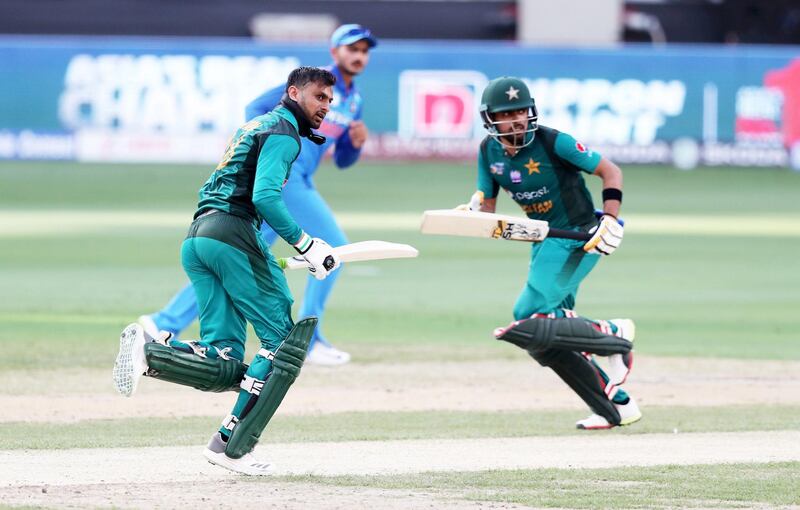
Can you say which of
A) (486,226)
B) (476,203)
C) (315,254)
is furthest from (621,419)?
(315,254)

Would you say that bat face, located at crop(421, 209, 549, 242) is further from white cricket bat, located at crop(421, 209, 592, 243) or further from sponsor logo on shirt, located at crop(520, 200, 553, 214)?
sponsor logo on shirt, located at crop(520, 200, 553, 214)

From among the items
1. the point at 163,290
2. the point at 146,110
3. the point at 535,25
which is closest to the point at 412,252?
the point at 163,290

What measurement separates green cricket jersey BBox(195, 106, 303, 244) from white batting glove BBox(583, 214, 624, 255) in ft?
6.50

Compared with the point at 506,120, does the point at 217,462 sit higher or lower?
lower

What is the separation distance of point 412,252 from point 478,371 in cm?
350

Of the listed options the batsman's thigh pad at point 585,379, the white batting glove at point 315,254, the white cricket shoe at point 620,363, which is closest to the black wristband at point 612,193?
the white cricket shoe at point 620,363

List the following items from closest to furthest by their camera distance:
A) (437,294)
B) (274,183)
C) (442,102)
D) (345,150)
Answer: (274,183), (345,150), (437,294), (442,102)

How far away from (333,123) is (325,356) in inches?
66.6

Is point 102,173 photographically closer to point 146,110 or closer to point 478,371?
point 146,110

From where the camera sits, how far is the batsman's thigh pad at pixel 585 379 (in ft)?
27.6

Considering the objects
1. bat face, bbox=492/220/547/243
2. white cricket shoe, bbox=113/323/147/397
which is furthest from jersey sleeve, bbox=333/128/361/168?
white cricket shoe, bbox=113/323/147/397

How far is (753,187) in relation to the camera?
93.0ft

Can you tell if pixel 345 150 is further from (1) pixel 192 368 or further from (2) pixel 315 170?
(1) pixel 192 368

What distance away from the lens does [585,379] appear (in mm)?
8453
